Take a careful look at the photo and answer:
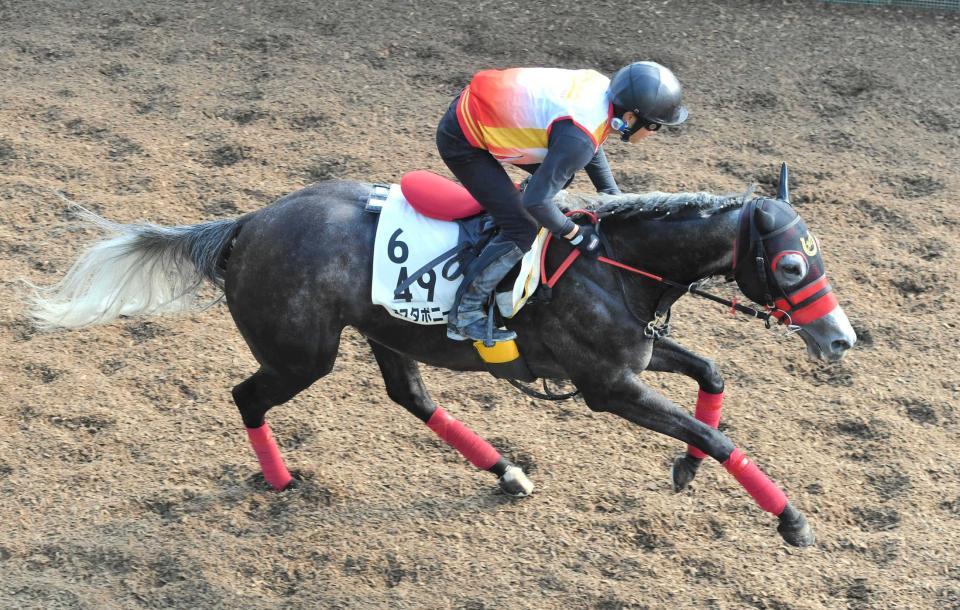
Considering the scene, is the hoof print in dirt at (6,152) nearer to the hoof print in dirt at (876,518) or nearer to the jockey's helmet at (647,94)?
the jockey's helmet at (647,94)

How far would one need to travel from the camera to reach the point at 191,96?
30.4 feet

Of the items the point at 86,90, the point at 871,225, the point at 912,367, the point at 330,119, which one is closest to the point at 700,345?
the point at 912,367

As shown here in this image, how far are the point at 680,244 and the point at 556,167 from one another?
0.68 m

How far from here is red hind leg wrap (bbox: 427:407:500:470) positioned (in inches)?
221

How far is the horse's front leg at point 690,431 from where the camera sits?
4.82 metres

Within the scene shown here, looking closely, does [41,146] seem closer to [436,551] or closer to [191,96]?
[191,96]

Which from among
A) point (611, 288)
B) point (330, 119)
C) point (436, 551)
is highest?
point (611, 288)

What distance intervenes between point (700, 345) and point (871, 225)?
1878 mm

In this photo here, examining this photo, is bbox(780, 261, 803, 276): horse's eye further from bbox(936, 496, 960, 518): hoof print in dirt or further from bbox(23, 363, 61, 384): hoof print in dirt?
bbox(23, 363, 61, 384): hoof print in dirt

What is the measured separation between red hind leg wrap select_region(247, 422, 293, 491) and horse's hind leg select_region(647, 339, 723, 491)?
195 centimetres

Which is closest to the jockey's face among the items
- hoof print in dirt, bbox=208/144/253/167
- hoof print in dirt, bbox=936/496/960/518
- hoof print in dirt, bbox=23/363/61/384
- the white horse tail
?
the white horse tail

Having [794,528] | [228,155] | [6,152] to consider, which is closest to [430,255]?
[794,528]

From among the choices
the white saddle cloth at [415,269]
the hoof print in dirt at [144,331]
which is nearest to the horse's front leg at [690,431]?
the white saddle cloth at [415,269]

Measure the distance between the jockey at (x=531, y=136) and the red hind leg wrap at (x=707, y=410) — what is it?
3.54ft
